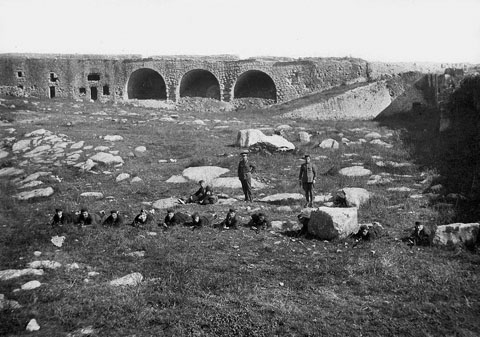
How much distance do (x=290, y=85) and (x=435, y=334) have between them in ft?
84.5

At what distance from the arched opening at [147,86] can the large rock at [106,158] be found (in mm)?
18955

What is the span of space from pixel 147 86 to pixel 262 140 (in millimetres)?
21750

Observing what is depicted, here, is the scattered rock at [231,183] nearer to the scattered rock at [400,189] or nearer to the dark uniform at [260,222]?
the scattered rock at [400,189]

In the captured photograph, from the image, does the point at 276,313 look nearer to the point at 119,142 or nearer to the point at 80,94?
the point at 119,142

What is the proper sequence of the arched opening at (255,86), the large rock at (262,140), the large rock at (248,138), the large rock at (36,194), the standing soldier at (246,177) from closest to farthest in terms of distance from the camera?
the standing soldier at (246,177), the large rock at (36,194), the large rock at (262,140), the large rock at (248,138), the arched opening at (255,86)

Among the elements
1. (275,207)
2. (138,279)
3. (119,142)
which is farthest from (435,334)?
(119,142)

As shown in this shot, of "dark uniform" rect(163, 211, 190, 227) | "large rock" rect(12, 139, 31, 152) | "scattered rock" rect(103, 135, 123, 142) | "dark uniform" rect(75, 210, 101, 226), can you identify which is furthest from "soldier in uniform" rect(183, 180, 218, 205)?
"large rock" rect(12, 139, 31, 152)

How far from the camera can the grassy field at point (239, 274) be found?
539 cm

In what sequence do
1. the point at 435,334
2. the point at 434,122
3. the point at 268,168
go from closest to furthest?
the point at 435,334, the point at 268,168, the point at 434,122

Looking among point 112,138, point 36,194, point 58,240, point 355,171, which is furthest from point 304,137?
point 58,240

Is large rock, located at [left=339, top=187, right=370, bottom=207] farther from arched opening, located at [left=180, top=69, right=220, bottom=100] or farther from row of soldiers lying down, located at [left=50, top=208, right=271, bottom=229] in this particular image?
arched opening, located at [left=180, top=69, right=220, bottom=100]

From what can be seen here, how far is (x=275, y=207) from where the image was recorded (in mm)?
10844

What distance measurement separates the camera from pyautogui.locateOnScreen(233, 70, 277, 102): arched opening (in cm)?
→ 3209

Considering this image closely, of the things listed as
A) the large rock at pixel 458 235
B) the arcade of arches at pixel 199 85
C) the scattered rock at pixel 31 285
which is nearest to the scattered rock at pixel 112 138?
the scattered rock at pixel 31 285
